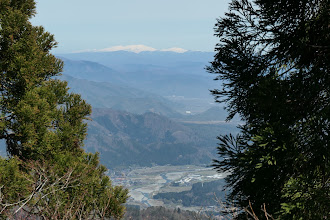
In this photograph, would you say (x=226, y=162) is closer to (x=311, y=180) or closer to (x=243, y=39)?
(x=311, y=180)

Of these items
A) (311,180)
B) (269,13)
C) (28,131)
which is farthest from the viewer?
(28,131)

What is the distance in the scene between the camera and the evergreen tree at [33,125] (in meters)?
7.89

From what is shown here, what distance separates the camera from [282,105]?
16.0 ft

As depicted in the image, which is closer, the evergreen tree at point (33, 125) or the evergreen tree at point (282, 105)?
the evergreen tree at point (282, 105)

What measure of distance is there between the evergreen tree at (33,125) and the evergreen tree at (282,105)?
404 cm

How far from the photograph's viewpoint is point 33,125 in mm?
8281

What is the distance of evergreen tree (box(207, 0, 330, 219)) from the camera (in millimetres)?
4578

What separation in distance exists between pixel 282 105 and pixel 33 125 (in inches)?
250

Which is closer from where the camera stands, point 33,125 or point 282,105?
point 282,105

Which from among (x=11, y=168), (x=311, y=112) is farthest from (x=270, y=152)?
(x=11, y=168)

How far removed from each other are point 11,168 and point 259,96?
610 cm

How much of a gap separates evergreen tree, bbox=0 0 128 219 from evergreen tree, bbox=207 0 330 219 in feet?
13.2

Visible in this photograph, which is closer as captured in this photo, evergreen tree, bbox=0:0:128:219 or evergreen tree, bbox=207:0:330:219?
evergreen tree, bbox=207:0:330:219

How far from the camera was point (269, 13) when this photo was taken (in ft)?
19.7
